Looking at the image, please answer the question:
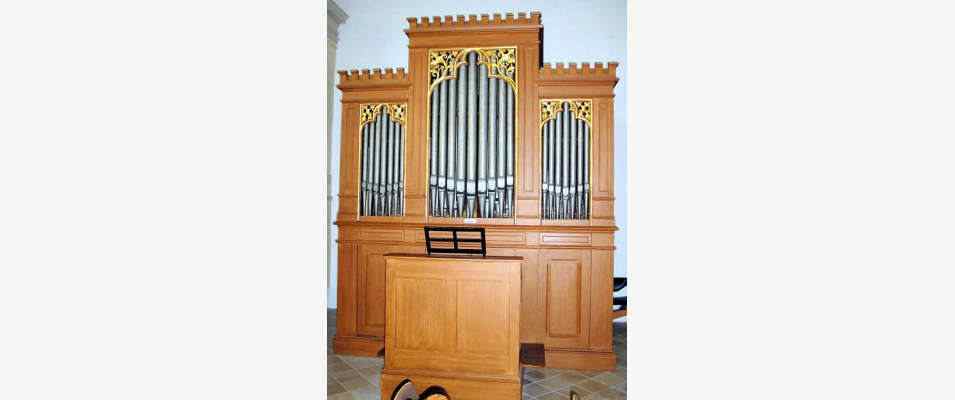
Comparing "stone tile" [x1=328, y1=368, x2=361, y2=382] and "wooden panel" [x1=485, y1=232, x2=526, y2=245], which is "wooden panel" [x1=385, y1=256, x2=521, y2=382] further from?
"wooden panel" [x1=485, y1=232, x2=526, y2=245]

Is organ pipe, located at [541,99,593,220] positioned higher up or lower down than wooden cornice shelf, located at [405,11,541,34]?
lower down

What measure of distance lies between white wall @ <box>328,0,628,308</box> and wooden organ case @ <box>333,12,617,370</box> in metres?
1.15

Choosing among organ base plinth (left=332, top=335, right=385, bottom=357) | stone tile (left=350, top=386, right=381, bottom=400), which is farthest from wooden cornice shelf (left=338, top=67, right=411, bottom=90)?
stone tile (left=350, top=386, right=381, bottom=400)

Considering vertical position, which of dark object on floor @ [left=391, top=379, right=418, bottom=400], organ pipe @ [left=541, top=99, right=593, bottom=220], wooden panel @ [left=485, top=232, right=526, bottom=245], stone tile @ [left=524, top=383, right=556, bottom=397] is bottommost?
stone tile @ [left=524, top=383, right=556, bottom=397]

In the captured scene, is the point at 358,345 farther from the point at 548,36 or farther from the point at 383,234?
the point at 548,36

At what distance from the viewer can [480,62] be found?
3623 mm

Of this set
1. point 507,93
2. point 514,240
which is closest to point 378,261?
point 514,240

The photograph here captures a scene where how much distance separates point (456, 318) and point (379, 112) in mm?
1970

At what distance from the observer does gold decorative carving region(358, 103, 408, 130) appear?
3.67 m

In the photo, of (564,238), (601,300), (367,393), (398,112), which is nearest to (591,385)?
(601,300)
